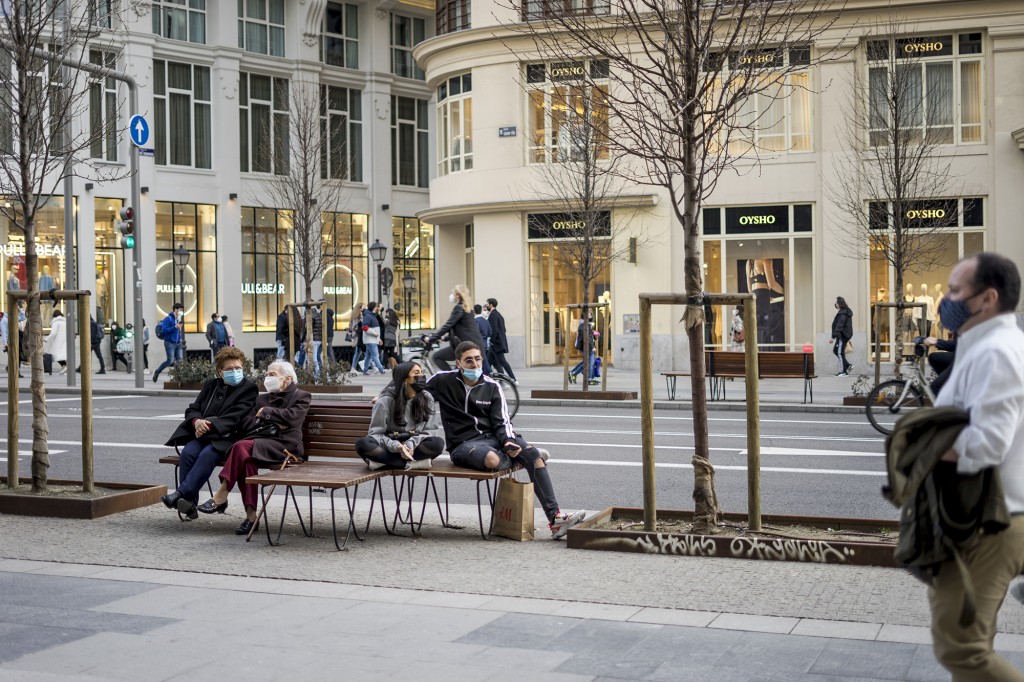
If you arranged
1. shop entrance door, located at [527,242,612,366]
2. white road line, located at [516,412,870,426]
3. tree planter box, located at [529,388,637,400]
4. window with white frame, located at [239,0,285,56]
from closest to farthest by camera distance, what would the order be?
white road line, located at [516,412,870,426]
tree planter box, located at [529,388,637,400]
shop entrance door, located at [527,242,612,366]
window with white frame, located at [239,0,285,56]

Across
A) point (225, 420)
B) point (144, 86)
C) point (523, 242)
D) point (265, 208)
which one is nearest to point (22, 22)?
point (225, 420)

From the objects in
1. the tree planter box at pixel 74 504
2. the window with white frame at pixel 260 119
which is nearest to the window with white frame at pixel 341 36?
the window with white frame at pixel 260 119

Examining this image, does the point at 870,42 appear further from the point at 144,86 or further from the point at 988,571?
the point at 988,571

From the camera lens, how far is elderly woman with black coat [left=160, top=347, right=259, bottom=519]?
31.0 ft

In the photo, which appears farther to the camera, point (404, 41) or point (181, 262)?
point (404, 41)

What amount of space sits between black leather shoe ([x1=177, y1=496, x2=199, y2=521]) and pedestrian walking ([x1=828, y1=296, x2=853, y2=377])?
21838 mm

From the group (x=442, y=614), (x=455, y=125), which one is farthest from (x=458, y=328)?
(x=455, y=125)

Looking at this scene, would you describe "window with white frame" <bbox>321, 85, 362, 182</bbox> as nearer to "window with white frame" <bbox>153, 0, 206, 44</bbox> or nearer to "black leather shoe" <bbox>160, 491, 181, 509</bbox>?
"window with white frame" <bbox>153, 0, 206, 44</bbox>

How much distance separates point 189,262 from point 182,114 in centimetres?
480

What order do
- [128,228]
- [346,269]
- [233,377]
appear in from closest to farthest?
[233,377], [128,228], [346,269]

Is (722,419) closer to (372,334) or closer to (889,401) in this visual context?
(889,401)

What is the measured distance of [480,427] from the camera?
→ 9070 mm

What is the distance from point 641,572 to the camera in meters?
7.57

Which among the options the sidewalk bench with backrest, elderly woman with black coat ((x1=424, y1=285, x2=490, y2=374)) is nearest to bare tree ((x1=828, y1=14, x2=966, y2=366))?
the sidewalk bench with backrest
